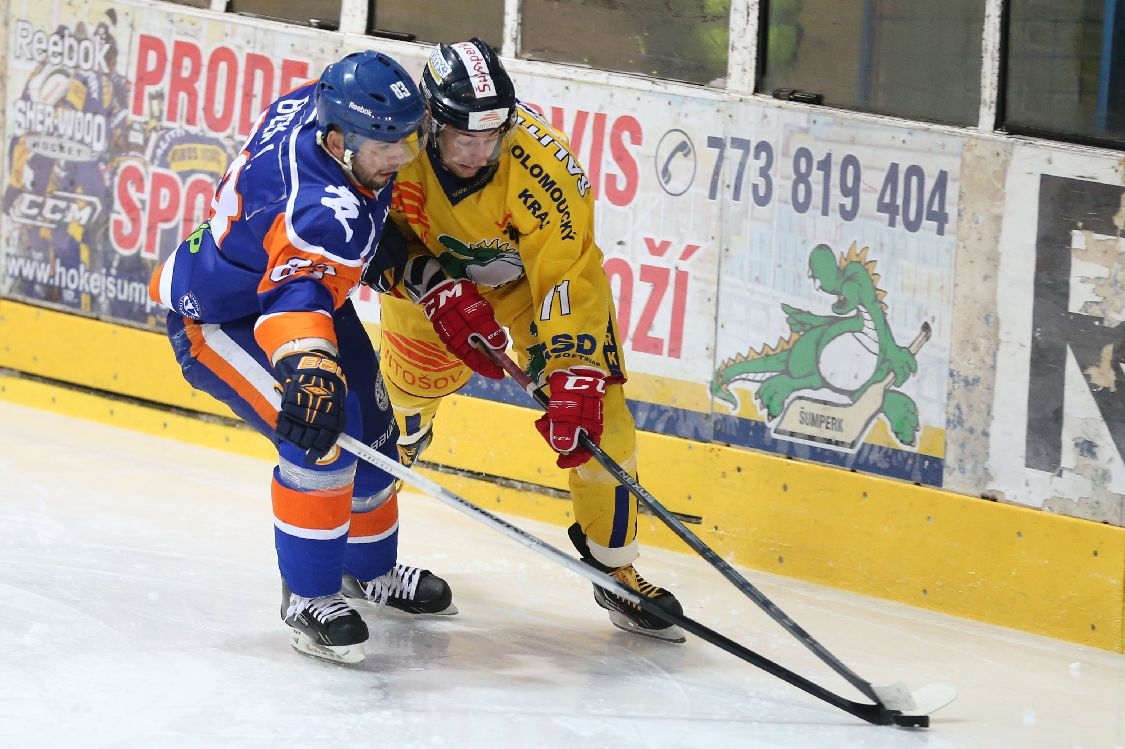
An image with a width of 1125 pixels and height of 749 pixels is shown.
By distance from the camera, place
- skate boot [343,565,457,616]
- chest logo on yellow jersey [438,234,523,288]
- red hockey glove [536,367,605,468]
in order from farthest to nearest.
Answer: skate boot [343,565,457,616] → chest logo on yellow jersey [438,234,523,288] → red hockey glove [536,367,605,468]

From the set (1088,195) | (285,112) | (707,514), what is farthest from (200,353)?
(1088,195)

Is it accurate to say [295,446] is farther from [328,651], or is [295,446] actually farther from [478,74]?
[478,74]

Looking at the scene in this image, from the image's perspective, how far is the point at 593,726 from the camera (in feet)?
10.2

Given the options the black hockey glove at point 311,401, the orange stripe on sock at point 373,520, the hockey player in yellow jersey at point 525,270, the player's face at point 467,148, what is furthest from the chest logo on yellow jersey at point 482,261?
the black hockey glove at point 311,401

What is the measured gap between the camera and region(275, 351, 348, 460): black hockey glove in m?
2.98

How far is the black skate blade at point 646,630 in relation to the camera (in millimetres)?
3713

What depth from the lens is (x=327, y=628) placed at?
3307mm

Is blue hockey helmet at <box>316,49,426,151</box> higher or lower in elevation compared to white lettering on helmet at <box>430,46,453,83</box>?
lower

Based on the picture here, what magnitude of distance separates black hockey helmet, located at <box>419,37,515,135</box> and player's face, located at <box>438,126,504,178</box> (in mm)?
28

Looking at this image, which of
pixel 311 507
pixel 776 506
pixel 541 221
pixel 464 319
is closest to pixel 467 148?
pixel 541 221

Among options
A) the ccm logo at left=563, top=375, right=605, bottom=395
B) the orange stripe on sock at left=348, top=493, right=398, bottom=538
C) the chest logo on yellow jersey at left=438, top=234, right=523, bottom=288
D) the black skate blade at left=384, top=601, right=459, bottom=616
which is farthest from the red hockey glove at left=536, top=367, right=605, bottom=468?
the black skate blade at left=384, top=601, right=459, bottom=616

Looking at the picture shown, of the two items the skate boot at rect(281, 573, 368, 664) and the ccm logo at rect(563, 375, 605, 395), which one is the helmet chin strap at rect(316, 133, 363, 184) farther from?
the skate boot at rect(281, 573, 368, 664)

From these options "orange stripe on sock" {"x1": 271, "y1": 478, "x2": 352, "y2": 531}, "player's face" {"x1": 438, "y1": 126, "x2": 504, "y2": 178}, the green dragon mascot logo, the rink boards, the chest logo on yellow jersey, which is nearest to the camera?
"orange stripe on sock" {"x1": 271, "y1": 478, "x2": 352, "y2": 531}

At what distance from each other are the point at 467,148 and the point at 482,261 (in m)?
0.38
